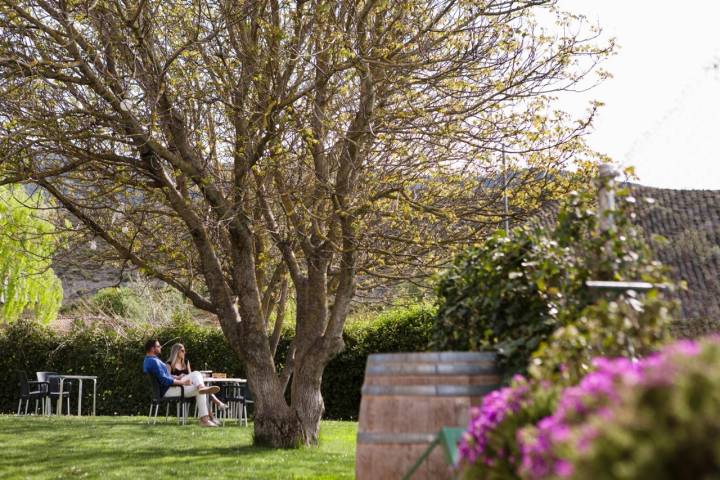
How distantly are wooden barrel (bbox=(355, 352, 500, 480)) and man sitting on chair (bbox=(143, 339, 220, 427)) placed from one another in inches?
359

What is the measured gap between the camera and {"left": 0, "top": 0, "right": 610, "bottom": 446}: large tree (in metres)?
7.54

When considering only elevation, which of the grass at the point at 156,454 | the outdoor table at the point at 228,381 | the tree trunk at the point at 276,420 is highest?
the outdoor table at the point at 228,381

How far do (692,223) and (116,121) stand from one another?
78.2 feet

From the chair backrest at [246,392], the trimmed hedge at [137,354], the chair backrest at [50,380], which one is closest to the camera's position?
the chair backrest at [246,392]

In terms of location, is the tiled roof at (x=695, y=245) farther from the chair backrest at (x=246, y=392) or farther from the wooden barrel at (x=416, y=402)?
the wooden barrel at (x=416, y=402)

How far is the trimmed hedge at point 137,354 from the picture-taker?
53.1 feet

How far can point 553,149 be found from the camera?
29.4 feet

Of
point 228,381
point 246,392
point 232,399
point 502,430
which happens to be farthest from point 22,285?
point 502,430

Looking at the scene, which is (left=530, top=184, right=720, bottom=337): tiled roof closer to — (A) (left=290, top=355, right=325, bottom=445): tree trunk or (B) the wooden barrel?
(A) (left=290, top=355, right=325, bottom=445): tree trunk

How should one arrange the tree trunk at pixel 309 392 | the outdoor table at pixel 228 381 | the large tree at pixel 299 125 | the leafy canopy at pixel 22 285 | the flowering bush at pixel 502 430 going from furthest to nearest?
the leafy canopy at pixel 22 285 < the outdoor table at pixel 228 381 < the tree trunk at pixel 309 392 < the large tree at pixel 299 125 < the flowering bush at pixel 502 430

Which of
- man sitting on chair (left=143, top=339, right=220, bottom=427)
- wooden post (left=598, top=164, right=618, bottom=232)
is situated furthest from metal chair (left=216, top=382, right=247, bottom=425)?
wooden post (left=598, top=164, right=618, bottom=232)

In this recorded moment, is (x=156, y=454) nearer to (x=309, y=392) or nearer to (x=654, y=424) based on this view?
(x=309, y=392)

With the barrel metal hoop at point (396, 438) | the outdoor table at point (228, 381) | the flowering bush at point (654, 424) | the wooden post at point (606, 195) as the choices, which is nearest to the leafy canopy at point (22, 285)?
the outdoor table at point (228, 381)

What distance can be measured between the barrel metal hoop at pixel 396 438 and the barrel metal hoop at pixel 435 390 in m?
0.16
